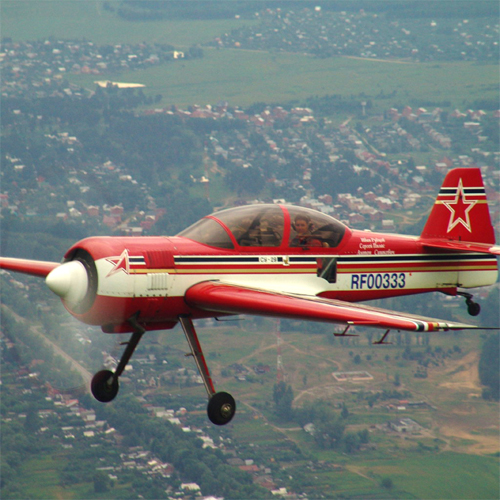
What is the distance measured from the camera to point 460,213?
66.4ft

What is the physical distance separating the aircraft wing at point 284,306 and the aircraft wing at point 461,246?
4.51 metres

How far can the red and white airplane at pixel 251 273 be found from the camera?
581 inches

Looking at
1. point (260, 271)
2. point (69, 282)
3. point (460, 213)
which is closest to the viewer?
point (69, 282)

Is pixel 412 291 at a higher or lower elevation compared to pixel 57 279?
lower

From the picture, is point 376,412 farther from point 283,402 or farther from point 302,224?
point 302,224

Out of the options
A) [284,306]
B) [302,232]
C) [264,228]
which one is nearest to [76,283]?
[284,306]

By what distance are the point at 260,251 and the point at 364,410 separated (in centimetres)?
14019

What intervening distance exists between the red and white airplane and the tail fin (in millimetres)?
73

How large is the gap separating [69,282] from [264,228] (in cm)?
407

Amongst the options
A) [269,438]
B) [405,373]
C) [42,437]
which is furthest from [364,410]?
[42,437]

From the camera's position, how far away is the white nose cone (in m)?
14.6

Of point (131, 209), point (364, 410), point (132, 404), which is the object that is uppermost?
point (131, 209)

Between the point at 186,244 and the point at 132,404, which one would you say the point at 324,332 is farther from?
the point at 186,244

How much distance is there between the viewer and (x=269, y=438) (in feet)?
448
